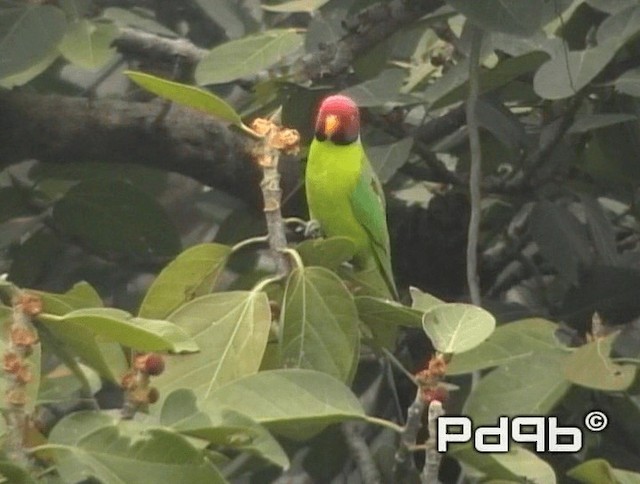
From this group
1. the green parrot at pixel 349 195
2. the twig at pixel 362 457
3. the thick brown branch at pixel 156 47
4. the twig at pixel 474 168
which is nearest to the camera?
the twig at pixel 362 457

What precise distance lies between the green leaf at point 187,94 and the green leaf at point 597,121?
0.52 metres

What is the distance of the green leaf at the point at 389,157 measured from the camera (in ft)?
4.76

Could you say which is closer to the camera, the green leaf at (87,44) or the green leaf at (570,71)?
the green leaf at (570,71)

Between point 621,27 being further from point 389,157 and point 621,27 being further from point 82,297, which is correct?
point 82,297

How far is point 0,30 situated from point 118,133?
0.23 metres

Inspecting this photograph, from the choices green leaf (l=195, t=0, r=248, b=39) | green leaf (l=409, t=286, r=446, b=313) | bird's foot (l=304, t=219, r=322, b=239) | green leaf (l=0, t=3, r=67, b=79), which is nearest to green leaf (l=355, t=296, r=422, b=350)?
green leaf (l=409, t=286, r=446, b=313)

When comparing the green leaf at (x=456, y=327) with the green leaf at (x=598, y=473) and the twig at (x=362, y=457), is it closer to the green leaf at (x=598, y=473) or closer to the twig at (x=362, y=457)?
the green leaf at (x=598, y=473)

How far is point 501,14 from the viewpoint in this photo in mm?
1328

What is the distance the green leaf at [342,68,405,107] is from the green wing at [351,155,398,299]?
88mm

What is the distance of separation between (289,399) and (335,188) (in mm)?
641

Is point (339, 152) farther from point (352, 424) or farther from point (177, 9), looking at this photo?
point (177, 9)

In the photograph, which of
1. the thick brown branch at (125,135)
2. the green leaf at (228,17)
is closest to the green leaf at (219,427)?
the thick brown branch at (125,135)

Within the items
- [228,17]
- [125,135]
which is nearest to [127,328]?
[125,135]

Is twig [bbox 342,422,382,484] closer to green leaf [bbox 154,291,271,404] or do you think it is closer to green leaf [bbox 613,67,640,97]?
green leaf [bbox 154,291,271,404]
